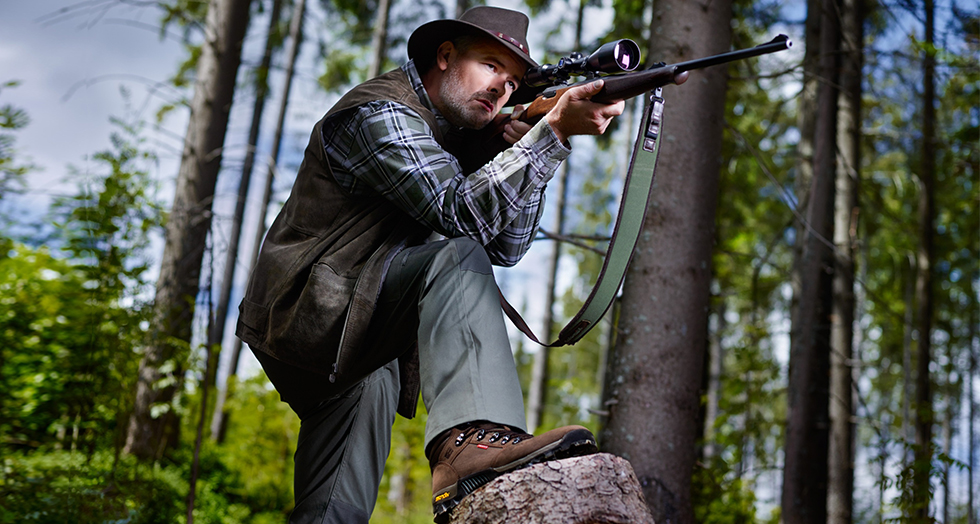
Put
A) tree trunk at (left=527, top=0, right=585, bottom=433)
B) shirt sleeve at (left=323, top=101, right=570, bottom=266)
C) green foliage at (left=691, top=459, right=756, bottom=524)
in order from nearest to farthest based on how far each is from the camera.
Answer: shirt sleeve at (left=323, top=101, right=570, bottom=266)
green foliage at (left=691, top=459, right=756, bottom=524)
tree trunk at (left=527, top=0, right=585, bottom=433)

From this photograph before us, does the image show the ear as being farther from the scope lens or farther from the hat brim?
the scope lens

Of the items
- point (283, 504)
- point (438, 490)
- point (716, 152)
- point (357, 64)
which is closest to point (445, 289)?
point (438, 490)

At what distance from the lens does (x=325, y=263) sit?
2279 mm

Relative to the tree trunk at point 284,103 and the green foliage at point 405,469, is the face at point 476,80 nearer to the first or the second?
the green foliage at point 405,469

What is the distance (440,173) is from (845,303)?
638cm

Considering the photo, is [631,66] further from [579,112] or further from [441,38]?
[441,38]

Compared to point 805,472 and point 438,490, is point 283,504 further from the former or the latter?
point 438,490

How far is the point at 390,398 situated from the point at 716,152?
7.06ft

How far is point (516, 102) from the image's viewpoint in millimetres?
2941

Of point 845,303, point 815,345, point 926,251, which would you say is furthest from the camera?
point 926,251

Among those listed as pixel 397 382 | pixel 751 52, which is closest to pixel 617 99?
pixel 751 52

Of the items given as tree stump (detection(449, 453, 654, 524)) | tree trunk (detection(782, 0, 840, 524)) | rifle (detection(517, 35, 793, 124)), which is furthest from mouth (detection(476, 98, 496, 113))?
tree trunk (detection(782, 0, 840, 524))

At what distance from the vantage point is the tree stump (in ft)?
5.91

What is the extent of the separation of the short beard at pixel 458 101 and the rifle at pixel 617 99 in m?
0.16
